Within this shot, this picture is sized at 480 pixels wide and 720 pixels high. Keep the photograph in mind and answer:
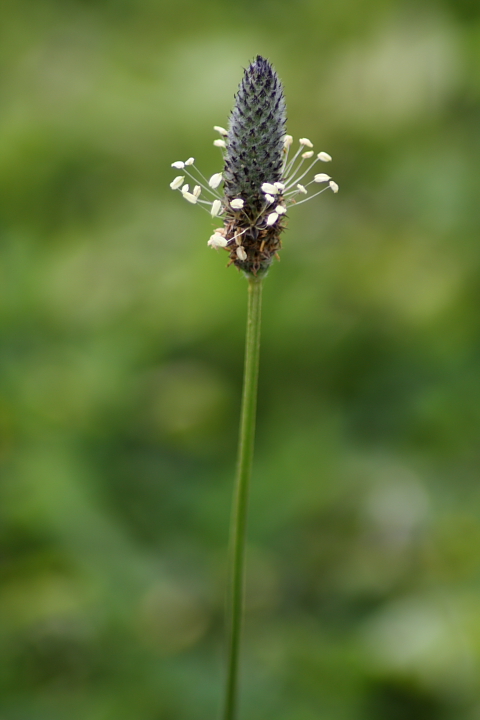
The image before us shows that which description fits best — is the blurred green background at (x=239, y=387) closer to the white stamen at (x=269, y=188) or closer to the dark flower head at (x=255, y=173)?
the dark flower head at (x=255, y=173)

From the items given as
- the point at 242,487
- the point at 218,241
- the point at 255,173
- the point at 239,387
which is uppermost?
the point at 255,173

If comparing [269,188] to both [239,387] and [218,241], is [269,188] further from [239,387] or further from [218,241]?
[239,387]

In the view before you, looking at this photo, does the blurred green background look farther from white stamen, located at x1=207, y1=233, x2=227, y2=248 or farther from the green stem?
white stamen, located at x1=207, y1=233, x2=227, y2=248

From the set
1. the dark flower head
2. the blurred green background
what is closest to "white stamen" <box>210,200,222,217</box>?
the dark flower head

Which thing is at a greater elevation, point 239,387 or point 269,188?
point 269,188

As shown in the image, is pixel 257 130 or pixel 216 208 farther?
pixel 216 208

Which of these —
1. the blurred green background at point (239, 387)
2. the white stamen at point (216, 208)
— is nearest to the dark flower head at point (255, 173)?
the white stamen at point (216, 208)

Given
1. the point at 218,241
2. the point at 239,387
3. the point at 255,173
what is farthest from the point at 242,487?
the point at 239,387

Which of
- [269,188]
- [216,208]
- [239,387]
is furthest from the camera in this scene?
[239,387]
